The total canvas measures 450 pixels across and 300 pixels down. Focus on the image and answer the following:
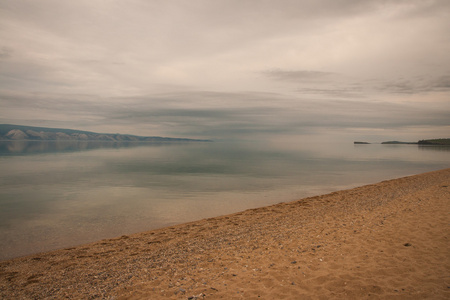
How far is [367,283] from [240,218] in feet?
31.3

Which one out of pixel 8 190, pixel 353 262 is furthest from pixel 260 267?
pixel 8 190

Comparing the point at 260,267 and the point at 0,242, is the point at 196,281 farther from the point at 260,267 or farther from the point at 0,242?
the point at 0,242

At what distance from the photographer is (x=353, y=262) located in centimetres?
801

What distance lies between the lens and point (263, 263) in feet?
27.3

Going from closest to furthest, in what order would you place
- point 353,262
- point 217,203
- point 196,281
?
point 196,281
point 353,262
point 217,203

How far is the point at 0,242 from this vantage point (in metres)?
12.9

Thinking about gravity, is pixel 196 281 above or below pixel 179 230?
above

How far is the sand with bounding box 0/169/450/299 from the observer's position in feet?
22.1

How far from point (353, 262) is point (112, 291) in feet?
23.8

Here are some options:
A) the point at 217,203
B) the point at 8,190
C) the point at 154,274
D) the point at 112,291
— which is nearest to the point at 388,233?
the point at 154,274

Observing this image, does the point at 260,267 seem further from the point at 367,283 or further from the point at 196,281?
the point at 367,283

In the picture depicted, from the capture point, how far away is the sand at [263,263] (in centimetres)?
674

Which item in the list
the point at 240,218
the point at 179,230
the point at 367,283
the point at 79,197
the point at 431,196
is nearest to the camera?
the point at 367,283

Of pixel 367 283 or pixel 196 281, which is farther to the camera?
pixel 196 281
